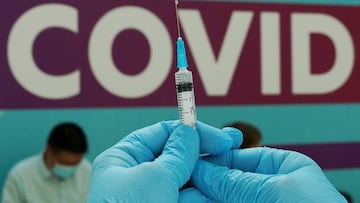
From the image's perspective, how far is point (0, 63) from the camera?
8.54ft

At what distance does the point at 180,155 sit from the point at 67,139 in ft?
5.92

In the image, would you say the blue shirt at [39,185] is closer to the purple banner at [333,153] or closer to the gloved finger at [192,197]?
the purple banner at [333,153]

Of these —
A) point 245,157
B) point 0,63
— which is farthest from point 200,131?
point 0,63

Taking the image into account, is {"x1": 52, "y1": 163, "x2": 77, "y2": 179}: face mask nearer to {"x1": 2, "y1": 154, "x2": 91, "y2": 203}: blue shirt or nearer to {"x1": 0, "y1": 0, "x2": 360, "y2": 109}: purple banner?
{"x1": 2, "y1": 154, "x2": 91, "y2": 203}: blue shirt

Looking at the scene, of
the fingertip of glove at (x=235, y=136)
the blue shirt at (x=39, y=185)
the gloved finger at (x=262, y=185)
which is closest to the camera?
the gloved finger at (x=262, y=185)

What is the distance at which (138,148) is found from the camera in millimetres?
907

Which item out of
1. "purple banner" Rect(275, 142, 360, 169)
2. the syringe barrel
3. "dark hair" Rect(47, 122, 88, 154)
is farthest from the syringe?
"purple banner" Rect(275, 142, 360, 169)

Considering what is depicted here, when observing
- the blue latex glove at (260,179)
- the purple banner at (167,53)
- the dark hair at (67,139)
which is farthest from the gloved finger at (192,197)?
the purple banner at (167,53)

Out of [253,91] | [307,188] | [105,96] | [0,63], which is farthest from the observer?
[253,91]

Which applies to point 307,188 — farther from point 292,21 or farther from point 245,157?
point 292,21

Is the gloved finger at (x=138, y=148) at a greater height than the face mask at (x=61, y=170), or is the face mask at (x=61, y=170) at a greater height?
the gloved finger at (x=138, y=148)

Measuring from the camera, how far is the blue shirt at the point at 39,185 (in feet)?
8.50

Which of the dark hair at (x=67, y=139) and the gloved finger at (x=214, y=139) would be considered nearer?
the gloved finger at (x=214, y=139)

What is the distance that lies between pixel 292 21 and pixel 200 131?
7.61 ft
